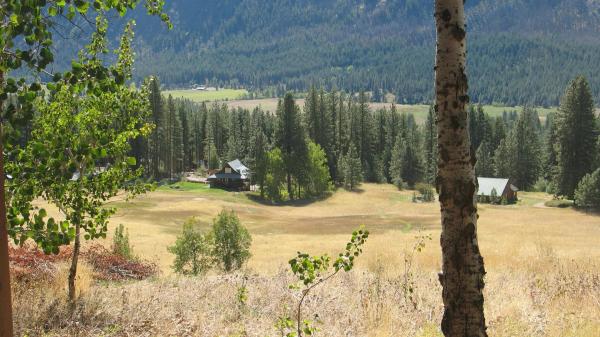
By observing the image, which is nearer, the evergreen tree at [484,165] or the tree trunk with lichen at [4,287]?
the tree trunk with lichen at [4,287]

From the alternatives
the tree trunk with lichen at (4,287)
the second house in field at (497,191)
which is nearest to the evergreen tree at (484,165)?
the second house in field at (497,191)

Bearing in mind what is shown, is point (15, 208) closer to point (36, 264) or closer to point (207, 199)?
point (36, 264)

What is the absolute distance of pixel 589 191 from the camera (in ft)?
203

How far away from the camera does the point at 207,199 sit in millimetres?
77750

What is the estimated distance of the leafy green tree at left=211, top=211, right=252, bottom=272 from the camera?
2353cm

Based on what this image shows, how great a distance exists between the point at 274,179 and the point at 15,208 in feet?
269

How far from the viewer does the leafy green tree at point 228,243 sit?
23.5 meters

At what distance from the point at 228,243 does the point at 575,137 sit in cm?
6017

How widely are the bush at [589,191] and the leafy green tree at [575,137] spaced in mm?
7412

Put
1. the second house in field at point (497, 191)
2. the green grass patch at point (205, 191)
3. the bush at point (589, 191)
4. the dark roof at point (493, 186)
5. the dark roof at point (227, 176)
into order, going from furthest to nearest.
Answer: the dark roof at point (227, 176) → the dark roof at point (493, 186) → the green grass patch at point (205, 191) → the second house in field at point (497, 191) → the bush at point (589, 191)

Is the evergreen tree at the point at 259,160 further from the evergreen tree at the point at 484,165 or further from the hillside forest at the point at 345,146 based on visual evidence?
the evergreen tree at the point at 484,165

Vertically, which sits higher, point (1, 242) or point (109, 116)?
point (109, 116)

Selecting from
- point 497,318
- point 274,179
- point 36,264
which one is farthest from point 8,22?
point 274,179

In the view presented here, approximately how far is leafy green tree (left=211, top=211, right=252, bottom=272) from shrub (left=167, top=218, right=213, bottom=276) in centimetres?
39
